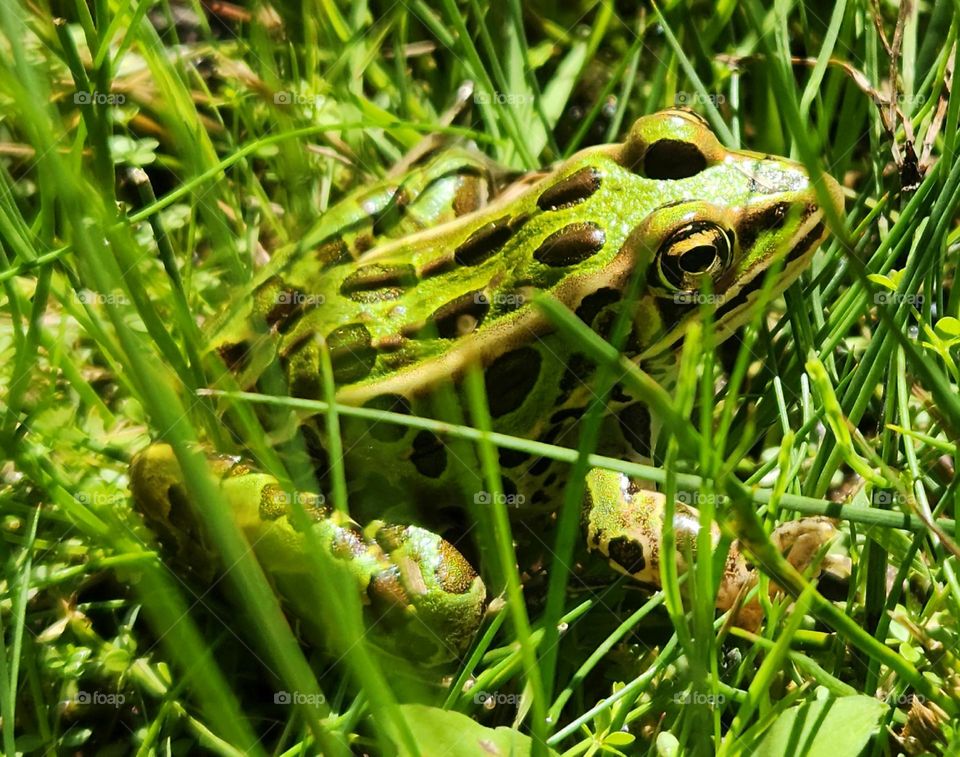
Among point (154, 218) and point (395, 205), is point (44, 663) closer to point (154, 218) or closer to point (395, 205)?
point (154, 218)

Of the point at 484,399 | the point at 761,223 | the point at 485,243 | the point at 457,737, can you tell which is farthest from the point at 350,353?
the point at 761,223

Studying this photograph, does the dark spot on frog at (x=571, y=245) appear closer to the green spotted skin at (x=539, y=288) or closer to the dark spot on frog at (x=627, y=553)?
the green spotted skin at (x=539, y=288)

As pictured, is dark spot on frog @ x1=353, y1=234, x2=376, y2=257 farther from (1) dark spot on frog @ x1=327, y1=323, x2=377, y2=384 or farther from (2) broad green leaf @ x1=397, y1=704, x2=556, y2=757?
(2) broad green leaf @ x1=397, y1=704, x2=556, y2=757

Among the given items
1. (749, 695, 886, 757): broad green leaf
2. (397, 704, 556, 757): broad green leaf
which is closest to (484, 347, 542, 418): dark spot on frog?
(397, 704, 556, 757): broad green leaf

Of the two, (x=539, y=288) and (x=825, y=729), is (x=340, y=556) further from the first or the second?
(x=825, y=729)

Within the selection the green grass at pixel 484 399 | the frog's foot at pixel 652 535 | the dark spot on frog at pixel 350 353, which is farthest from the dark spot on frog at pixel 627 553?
the dark spot on frog at pixel 350 353

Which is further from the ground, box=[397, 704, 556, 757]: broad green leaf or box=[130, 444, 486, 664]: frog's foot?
box=[130, 444, 486, 664]: frog's foot
